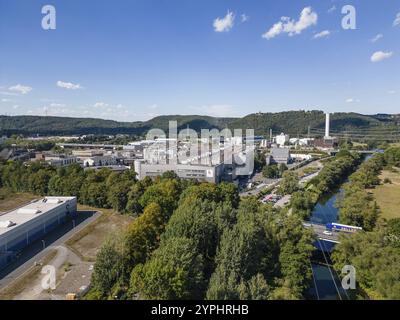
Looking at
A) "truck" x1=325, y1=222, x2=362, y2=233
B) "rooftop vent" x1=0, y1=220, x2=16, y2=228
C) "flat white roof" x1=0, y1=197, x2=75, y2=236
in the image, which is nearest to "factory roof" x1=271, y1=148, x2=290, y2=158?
A: "truck" x1=325, y1=222, x2=362, y2=233

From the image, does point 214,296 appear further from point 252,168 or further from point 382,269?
point 252,168

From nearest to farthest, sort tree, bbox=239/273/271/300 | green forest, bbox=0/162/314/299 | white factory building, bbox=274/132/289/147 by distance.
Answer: tree, bbox=239/273/271/300, green forest, bbox=0/162/314/299, white factory building, bbox=274/132/289/147

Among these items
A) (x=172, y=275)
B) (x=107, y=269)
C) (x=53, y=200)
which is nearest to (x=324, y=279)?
(x=172, y=275)

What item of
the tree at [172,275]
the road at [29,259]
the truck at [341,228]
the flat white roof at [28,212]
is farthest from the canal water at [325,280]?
the flat white roof at [28,212]

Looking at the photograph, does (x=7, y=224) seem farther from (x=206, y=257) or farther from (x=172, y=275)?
(x=172, y=275)

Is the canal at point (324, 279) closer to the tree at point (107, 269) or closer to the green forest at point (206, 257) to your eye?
the green forest at point (206, 257)

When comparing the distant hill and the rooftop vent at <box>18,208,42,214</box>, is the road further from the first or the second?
the distant hill
